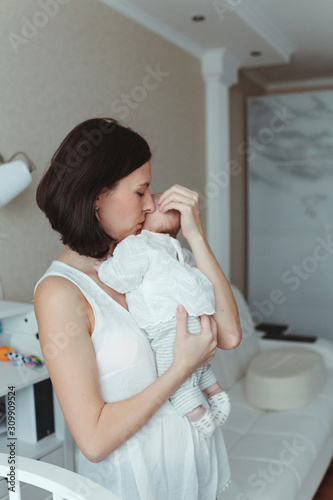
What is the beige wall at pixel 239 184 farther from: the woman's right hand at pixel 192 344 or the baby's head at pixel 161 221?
the woman's right hand at pixel 192 344

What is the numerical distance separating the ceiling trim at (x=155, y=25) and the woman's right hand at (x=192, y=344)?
1.99m

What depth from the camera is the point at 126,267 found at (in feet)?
3.56

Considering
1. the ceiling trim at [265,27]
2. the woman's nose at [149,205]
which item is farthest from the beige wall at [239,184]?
the woman's nose at [149,205]

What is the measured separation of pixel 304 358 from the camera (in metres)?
2.92

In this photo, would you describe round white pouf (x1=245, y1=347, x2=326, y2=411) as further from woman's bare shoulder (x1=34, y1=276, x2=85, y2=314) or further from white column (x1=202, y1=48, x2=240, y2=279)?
woman's bare shoulder (x1=34, y1=276, x2=85, y2=314)

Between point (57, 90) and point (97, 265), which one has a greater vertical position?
point (57, 90)

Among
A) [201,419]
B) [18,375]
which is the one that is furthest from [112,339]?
[18,375]

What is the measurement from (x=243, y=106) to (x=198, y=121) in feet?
3.51

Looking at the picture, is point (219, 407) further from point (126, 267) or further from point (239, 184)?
point (239, 184)

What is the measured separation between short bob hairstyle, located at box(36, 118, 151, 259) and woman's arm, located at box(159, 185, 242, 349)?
0.12m

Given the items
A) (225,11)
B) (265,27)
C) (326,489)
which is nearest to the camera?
(326,489)

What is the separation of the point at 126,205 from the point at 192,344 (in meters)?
0.34

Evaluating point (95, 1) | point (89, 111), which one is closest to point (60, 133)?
point (89, 111)

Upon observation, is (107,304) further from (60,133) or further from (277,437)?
(277,437)
